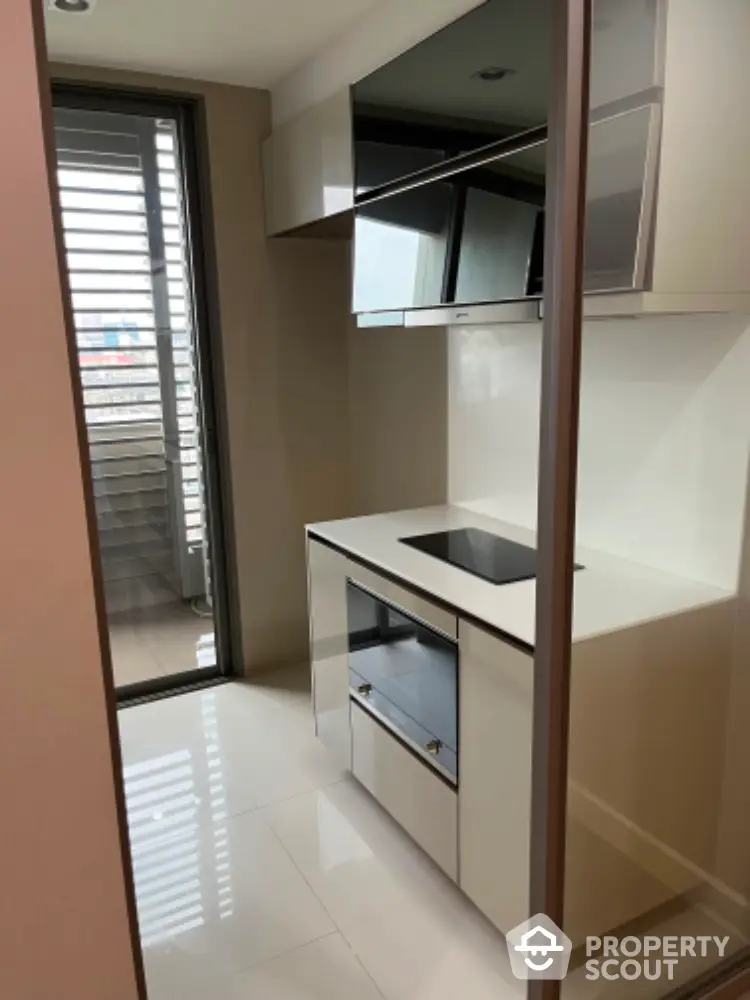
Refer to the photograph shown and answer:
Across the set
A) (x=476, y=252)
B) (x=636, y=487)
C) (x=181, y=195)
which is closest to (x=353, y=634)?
(x=636, y=487)

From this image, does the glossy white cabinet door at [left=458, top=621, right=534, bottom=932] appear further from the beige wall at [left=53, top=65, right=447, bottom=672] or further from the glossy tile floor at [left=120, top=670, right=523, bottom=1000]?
the beige wall at [left=53, top=65, right=447, bottom=672]

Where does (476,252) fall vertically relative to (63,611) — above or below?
above

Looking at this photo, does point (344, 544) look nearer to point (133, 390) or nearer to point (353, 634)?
point (353, 634)

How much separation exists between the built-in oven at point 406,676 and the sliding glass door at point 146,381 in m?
1.08

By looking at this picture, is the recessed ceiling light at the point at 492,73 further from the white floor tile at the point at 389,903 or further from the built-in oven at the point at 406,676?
the white floor tile at the point at 389,903

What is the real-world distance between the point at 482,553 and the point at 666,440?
636mm

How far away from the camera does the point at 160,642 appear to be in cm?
361

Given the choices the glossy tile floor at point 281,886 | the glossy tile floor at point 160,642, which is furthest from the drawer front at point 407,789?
the glossy tile floor at point 160,642

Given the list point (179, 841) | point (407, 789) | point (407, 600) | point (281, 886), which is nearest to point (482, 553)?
point (407, 600)

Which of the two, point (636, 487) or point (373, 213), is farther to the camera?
point (373, 213)

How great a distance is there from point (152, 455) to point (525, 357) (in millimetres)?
1767

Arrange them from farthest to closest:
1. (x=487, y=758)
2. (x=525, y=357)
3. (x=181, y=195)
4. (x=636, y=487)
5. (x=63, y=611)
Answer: (x=181, y=195) < (x=525, y=357) < (x=636, y=487) < (x=487, y=758) < (x=63, y=611)

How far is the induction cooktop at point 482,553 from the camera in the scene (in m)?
2.12

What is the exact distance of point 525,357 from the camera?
244 centimetres
